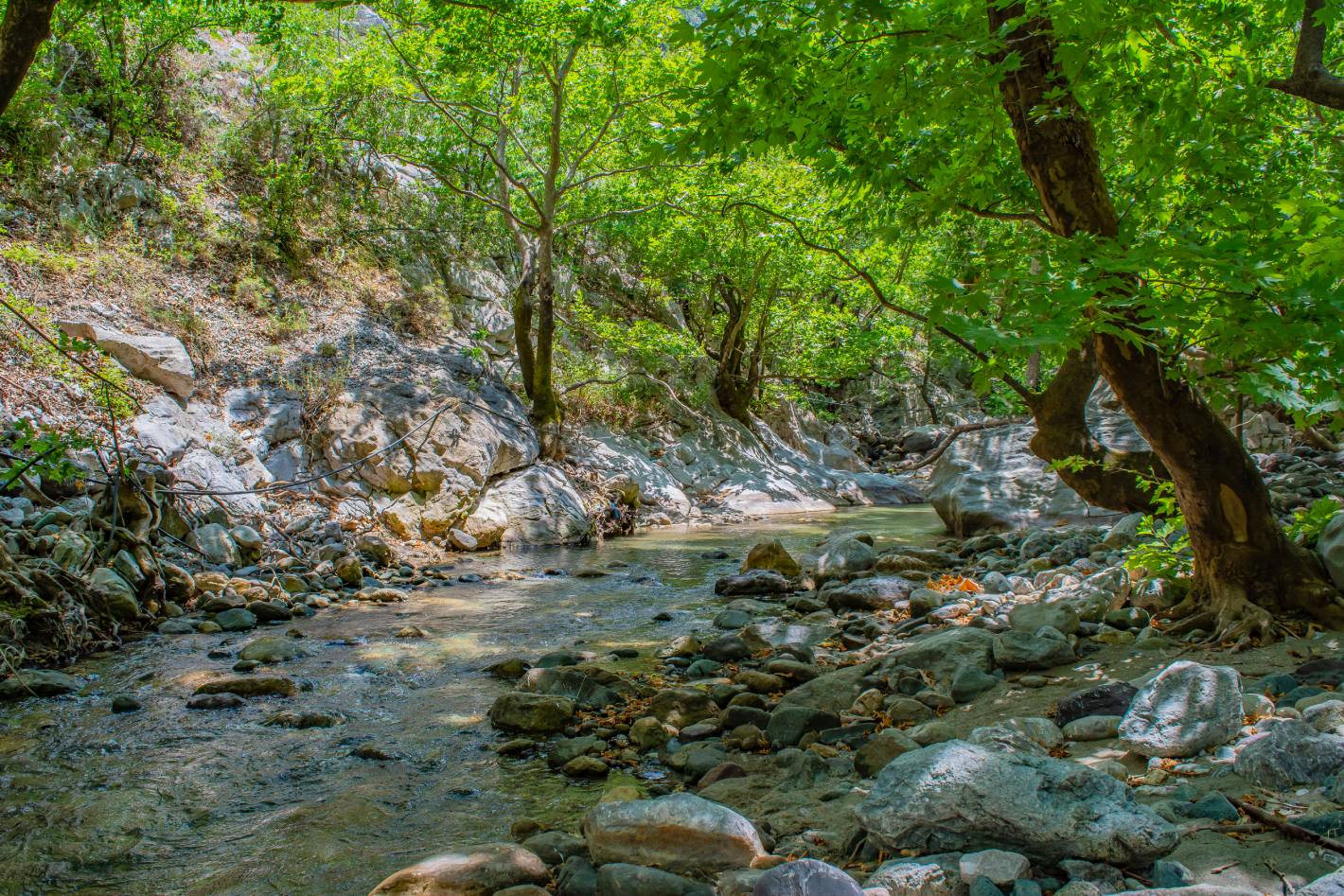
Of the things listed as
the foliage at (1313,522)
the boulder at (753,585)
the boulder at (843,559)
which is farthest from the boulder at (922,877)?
the boulder at (843,559)

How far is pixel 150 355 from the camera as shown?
9.74 metres

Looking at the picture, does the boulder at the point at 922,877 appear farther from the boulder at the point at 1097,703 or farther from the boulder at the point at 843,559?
the boulder at the point at 843,559

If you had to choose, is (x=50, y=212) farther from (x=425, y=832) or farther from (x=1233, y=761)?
(x=1233, y=761)

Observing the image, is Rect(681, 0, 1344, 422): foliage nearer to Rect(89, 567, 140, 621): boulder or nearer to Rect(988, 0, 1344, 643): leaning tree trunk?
Rect(988, 0, 1344, 643): leaning tree trunk

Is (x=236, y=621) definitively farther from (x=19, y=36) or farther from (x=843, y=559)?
(x=843, y=559)

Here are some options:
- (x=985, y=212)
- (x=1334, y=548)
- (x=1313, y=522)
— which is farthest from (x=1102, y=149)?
(x=1334, y=548)

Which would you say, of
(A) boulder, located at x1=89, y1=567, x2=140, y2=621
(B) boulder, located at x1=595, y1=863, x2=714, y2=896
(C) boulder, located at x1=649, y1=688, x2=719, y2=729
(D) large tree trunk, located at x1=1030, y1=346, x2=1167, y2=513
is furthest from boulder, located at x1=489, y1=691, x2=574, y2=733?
(D) large tree trunk, located at x1=1030, y1=346, x2=1167, y2=513

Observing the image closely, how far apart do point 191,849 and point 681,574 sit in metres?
6.45

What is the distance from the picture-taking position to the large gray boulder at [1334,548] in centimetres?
407

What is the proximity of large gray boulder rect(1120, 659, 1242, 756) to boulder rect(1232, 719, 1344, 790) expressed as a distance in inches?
9.8

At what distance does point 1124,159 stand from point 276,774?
4965mm

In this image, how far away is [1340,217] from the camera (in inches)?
98.9

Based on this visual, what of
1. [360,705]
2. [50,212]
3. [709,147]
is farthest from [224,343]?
[709,147]

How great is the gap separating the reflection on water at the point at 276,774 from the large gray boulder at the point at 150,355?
522 cm
